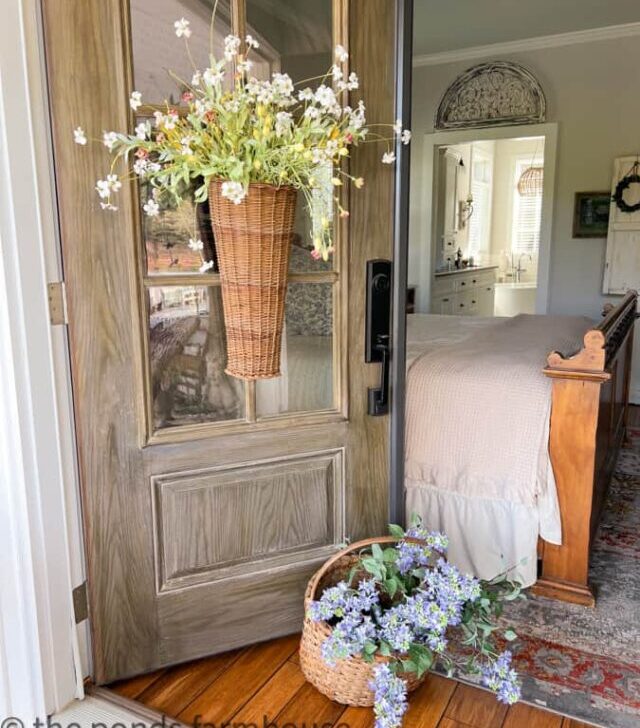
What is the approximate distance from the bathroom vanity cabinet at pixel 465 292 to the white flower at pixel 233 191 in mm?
4768

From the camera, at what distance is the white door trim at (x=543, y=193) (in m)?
5.15

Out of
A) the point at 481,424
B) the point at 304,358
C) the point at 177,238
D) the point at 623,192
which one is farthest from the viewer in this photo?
the point at 623,192

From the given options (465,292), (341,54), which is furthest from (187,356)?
(465,292)

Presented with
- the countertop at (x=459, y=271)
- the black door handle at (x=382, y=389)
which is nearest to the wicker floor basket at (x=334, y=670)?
the black door handle at (x=382, y=389)

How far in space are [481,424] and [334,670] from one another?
1.01 metres

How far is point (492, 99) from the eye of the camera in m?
5.32

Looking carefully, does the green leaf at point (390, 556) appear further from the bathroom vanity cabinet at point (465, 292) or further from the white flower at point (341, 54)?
the bathroom vanity cabinet at point (465, 292)

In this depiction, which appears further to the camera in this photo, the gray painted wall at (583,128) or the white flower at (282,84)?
the gray painted wall at (583,128)

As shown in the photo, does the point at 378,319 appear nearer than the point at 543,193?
Yes

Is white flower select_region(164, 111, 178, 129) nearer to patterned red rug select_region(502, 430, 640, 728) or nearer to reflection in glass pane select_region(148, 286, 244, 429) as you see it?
reflection in glass pane select_region(148, 286, 244, 429)

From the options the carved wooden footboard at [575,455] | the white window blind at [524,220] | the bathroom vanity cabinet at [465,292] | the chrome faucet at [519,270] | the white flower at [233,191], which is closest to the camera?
the white flower at [233,191]

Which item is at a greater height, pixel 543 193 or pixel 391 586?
pixel 543 193

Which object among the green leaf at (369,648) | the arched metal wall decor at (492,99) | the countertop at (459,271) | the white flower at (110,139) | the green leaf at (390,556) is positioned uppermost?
the arched metal wall decor at (492,99)

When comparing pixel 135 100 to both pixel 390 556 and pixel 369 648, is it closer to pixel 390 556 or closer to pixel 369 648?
pixel 390 556
